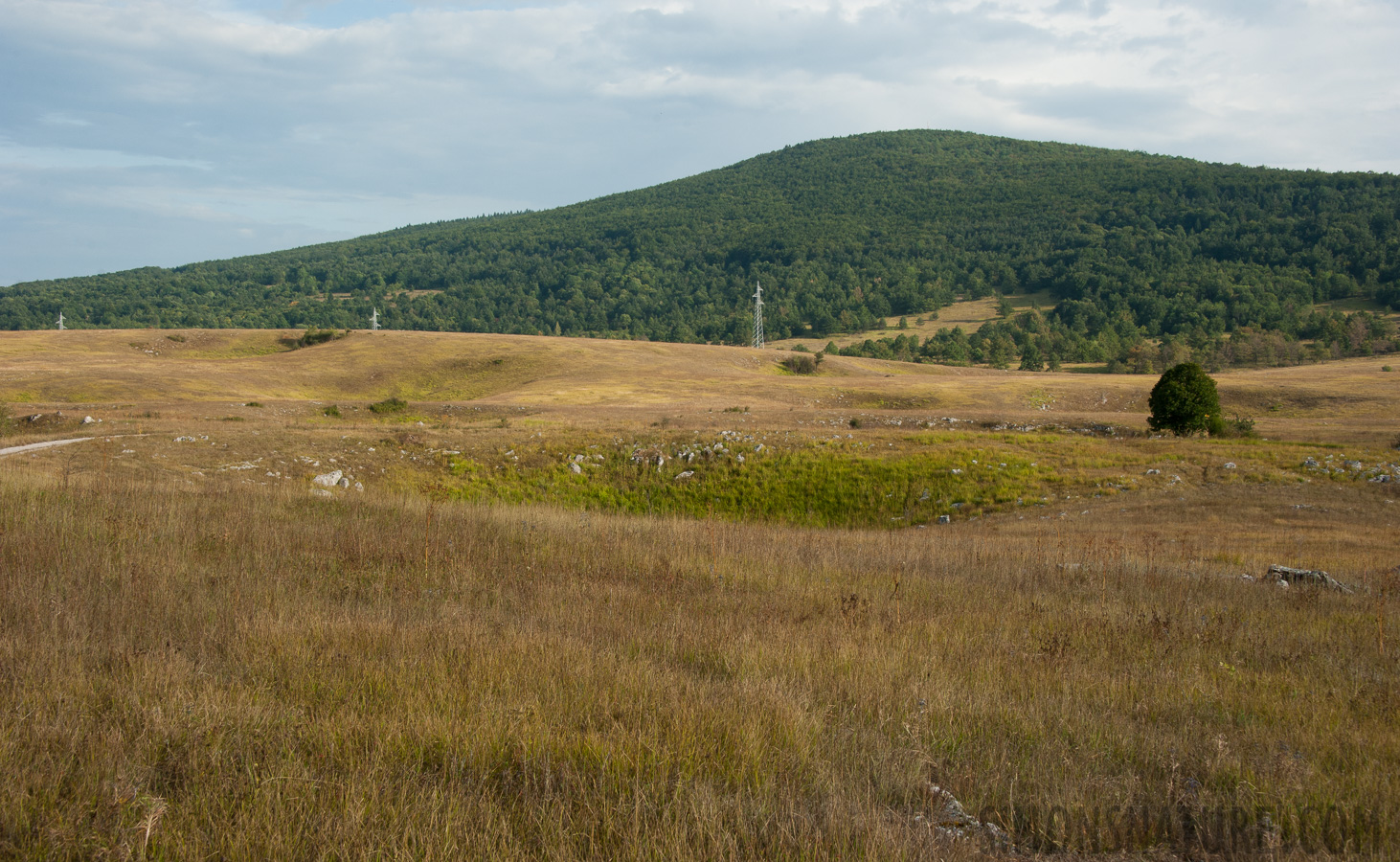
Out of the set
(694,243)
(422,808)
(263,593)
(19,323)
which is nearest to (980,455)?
(263,593)

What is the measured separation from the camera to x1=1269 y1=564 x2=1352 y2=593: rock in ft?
29.1

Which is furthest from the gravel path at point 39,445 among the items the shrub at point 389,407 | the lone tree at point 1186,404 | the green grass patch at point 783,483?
the lone tree at point 1186,404

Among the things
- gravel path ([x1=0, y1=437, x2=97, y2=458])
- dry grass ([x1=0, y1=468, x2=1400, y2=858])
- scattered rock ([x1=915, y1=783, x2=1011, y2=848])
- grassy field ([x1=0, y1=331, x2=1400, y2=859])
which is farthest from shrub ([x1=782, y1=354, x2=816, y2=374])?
scattered rock ([x1=915, y1=783, x2=1011, y2=848])

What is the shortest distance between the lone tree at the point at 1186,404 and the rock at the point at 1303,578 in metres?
19.6

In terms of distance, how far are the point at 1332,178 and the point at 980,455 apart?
171m

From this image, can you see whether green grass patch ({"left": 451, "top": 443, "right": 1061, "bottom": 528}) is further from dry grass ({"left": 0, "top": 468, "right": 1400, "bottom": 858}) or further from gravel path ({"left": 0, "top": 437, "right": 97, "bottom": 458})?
dry grass ({"left": 0, "top": 468, "right": 1400, "bottom": 858})

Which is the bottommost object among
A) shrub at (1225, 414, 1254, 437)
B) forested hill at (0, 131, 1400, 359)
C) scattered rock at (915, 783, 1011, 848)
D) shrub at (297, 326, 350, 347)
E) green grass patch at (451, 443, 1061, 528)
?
green grass patch at (451, 443, 1061, 528)

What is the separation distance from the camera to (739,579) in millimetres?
8039

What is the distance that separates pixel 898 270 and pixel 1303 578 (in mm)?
153065

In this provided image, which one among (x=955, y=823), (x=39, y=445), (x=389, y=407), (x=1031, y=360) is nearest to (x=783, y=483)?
(x=955, y=823)

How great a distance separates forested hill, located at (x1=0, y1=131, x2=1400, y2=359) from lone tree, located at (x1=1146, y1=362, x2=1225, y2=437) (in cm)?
7289

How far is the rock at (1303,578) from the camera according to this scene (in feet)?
29.1

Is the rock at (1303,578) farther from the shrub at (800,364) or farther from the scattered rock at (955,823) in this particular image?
the shrub at (800,364)

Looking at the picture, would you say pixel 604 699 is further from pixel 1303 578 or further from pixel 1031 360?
pixel 1031 360
